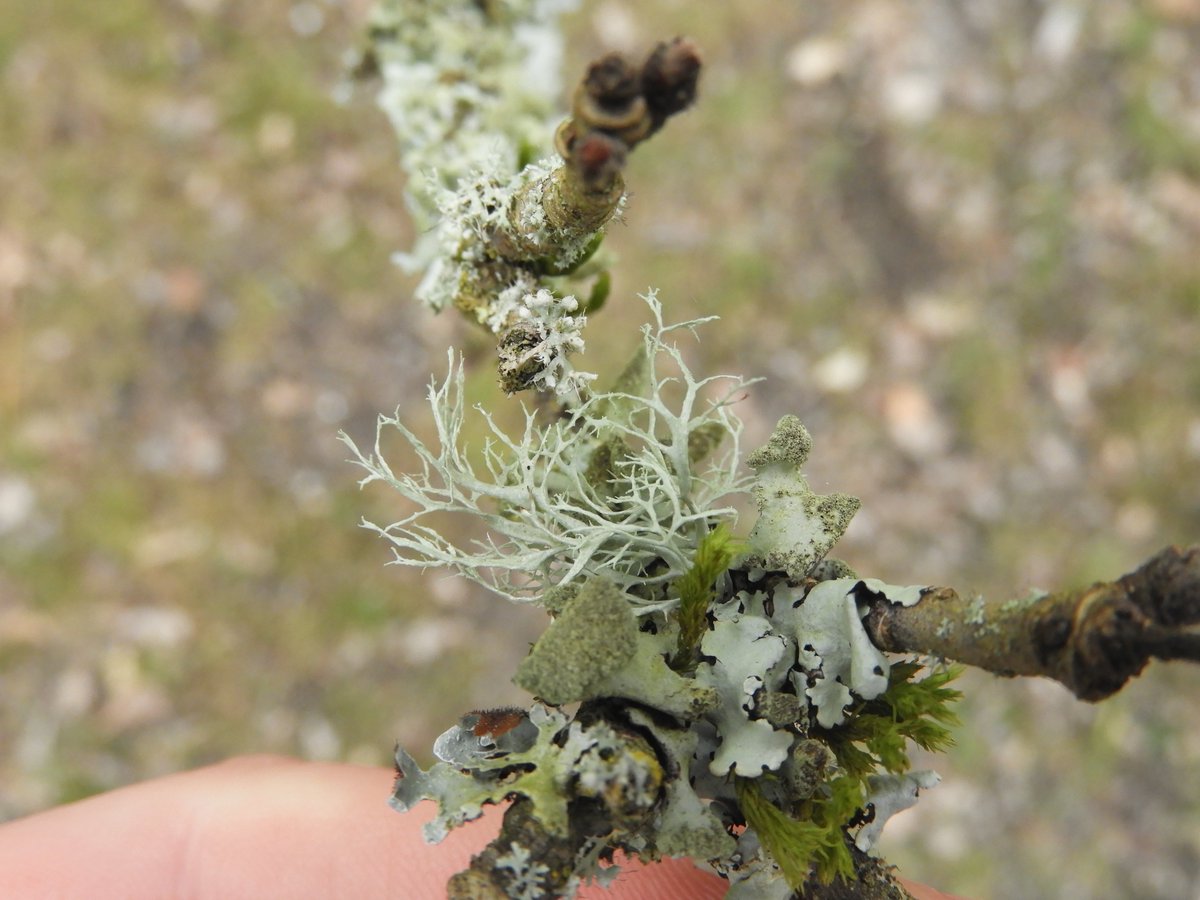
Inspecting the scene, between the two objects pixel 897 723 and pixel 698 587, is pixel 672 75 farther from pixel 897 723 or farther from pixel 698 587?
pixel 897 723

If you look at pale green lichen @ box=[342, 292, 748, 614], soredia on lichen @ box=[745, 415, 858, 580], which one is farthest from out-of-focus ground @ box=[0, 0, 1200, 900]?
soredia on lichen @ box=[745, 415, 858, 580]

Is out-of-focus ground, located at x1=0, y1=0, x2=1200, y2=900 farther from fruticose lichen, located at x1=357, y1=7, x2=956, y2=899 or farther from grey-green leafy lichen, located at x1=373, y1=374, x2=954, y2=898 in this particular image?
grey-green leafy lichen, located at x1=373, y1=374, x2=954, y2=898

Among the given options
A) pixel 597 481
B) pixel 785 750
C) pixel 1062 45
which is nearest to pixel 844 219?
pixel 1062 45

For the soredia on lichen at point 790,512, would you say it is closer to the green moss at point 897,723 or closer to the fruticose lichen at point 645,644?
the fruticose lichen at point 645,644

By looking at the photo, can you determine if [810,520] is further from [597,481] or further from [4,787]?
[4,787]

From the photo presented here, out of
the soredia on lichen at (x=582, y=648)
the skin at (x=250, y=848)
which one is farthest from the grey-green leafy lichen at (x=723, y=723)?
the skin at (x=250, y=848)

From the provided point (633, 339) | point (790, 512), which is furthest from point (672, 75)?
point (633, 339)
